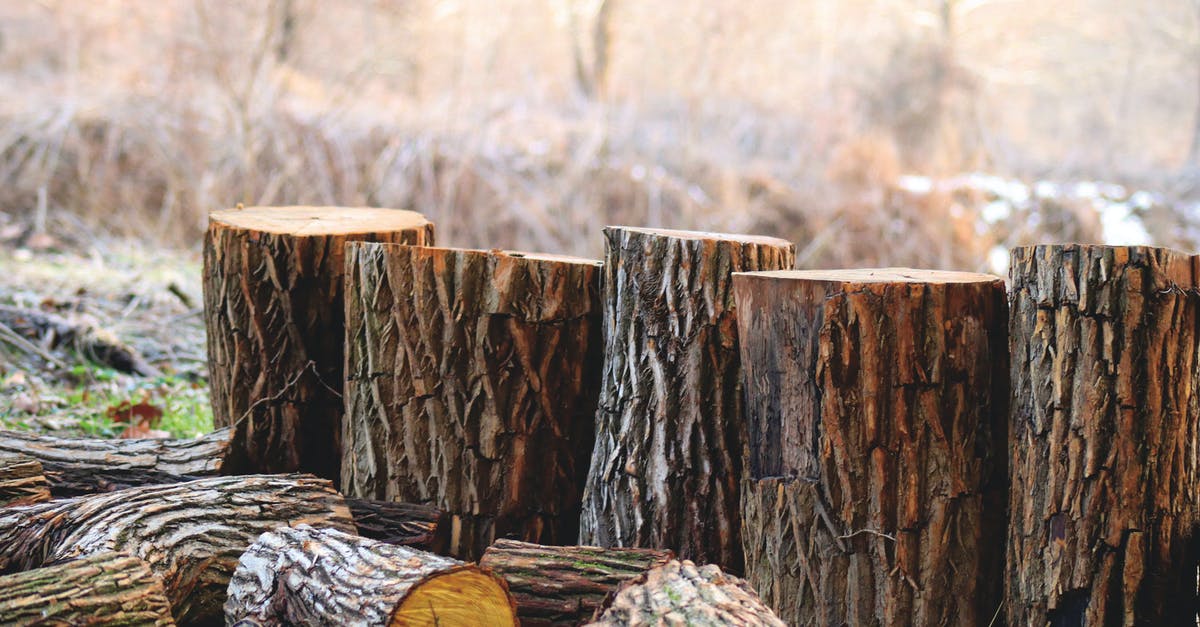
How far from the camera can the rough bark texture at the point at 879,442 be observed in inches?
91.9

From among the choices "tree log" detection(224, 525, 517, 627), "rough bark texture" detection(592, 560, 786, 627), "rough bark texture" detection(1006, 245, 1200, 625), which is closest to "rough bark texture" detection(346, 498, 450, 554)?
"tree log" detection(224, 525, 517, 627)

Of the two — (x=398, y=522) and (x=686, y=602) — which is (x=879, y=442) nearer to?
(x=686, y=602)

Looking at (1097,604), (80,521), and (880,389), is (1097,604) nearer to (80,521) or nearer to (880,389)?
(880,389)

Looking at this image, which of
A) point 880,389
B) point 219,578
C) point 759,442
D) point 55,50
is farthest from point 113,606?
point 55,50

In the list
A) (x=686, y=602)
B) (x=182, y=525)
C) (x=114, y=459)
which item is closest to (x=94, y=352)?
(x=114, y=459)

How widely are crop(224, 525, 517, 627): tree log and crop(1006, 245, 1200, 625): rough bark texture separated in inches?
48.8

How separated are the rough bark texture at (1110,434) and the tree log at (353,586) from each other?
4.07 feet

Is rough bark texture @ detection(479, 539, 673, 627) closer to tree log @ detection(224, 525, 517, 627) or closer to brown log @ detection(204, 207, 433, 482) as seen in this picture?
tree log @ detection(224, 525, 517, 627)

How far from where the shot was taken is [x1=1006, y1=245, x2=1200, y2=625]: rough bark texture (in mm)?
2252

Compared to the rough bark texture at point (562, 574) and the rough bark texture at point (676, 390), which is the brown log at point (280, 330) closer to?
the rough bark texture at point (676, 390)

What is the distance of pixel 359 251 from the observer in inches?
118

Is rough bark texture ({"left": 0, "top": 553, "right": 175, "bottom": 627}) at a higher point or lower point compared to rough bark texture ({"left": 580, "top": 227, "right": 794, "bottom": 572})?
lower

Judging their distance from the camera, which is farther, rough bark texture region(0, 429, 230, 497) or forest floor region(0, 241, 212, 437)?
forest floor region(0, 241, 212, 437)

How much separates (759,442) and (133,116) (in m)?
8.16
